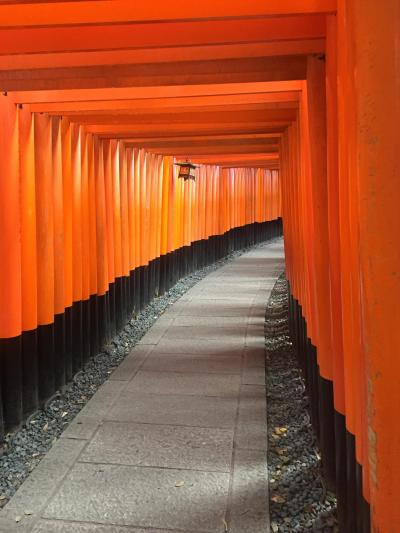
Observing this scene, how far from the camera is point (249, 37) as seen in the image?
3.59 meters

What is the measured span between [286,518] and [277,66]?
309cm

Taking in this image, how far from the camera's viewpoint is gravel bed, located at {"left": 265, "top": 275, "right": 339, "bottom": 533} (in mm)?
3564

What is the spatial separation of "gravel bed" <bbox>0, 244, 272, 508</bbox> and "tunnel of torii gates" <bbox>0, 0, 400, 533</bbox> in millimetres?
142

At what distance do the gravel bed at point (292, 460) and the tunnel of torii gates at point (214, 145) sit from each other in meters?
0.20

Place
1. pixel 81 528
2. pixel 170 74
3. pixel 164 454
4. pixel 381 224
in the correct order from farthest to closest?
1. pixel 164 454
2. pixel 170 74
3. pixel 81 528
4. pixel 381 224

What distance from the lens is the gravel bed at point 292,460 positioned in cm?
356

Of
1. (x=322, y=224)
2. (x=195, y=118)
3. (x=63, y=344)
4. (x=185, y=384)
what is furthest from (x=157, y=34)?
(x=185, y=384)

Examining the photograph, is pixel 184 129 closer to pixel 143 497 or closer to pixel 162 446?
pixel 162 446

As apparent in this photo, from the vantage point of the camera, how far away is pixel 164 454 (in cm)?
452

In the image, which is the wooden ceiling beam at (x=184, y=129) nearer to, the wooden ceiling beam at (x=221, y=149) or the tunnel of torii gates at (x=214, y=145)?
the tunnel of torii gates at (x=214, y=145)

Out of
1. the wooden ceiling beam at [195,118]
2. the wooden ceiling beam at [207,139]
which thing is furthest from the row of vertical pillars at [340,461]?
the wooden ceiling beam at [207,139]

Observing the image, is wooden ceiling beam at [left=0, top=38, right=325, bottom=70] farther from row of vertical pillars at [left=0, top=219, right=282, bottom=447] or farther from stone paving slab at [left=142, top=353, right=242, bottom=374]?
stone paving slab at [left=142, top=353, right=242, bottom=374]

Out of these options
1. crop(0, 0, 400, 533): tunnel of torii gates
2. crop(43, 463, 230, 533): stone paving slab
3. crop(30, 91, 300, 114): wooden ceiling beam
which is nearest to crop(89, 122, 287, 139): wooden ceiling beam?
crop(0, 0, 400, 533): tunnel of torii gates

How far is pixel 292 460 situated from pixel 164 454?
98 cm
